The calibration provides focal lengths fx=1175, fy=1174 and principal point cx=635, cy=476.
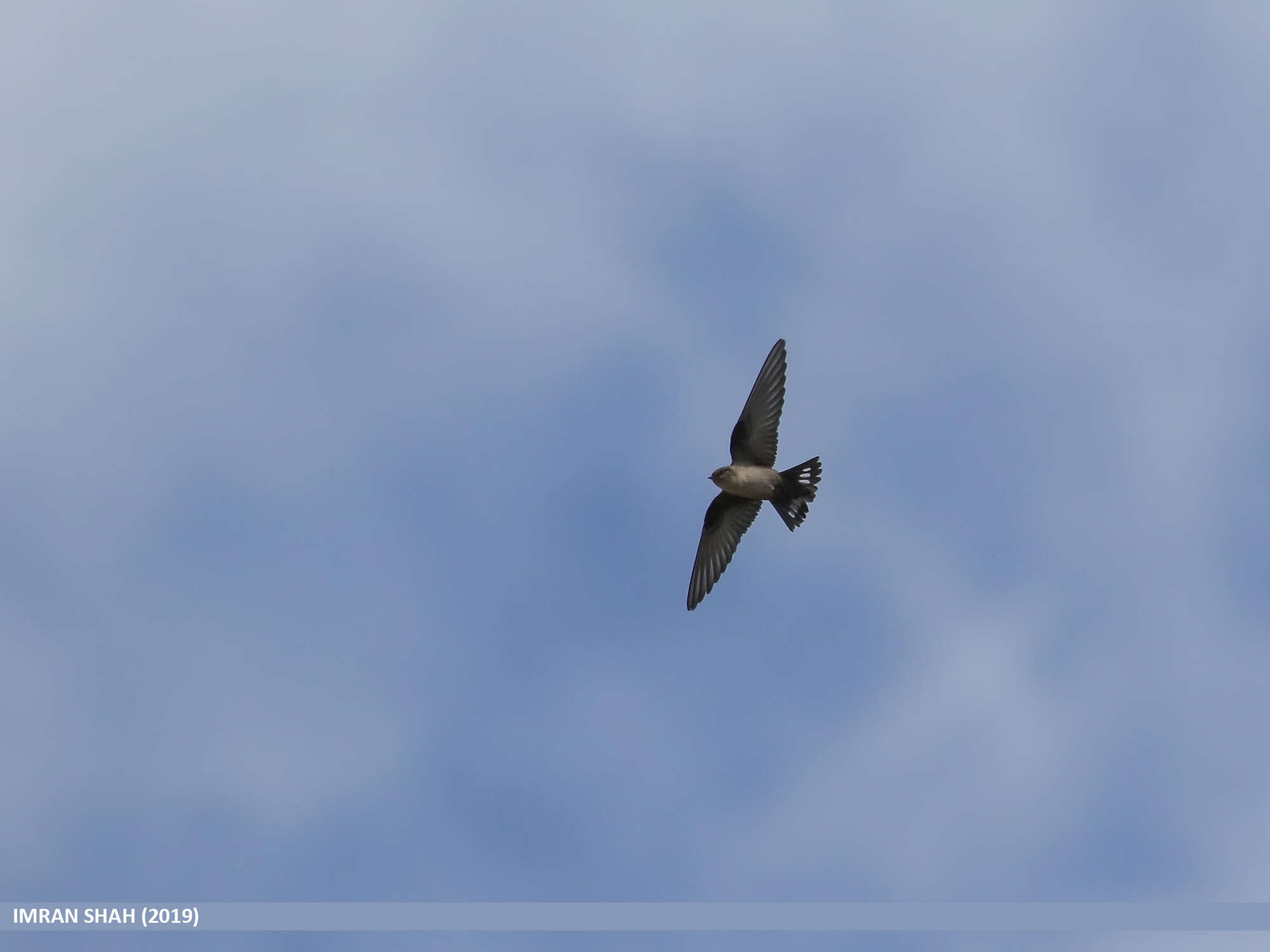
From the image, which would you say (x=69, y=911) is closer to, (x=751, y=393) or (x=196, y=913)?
(x=196, y=913)

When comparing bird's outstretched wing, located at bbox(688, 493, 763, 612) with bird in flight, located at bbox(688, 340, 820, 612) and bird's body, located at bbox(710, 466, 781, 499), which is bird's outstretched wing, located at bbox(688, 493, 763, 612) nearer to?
bird in flight, located at bbox(688, 340, 820, 612)

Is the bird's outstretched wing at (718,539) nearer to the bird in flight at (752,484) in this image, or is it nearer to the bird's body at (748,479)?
the bird in flight at (752,484)

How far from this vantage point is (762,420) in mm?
17031

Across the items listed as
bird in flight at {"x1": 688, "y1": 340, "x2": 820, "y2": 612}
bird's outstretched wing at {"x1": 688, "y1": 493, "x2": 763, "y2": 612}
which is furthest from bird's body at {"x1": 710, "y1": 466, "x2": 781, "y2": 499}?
A: bird's outstretched wing at {"x1": 688, "y1": 493, "x2": 763, "y2": 612}

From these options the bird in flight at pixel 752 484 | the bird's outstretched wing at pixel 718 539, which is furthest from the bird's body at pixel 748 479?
the bird's outstretched wing at pixel 718 539

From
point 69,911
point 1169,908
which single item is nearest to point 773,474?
point 1169,908

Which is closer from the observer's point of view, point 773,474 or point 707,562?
point 773,474

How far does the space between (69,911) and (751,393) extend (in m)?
11.1

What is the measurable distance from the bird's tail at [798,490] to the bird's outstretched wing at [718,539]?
2.88 feet

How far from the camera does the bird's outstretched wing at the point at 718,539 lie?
1747 centimetres

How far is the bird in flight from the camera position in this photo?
16516 millimetres

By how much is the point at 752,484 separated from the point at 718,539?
144 cm

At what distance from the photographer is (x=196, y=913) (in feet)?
48.0

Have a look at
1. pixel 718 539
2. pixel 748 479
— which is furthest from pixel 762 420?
pixel 718 539
